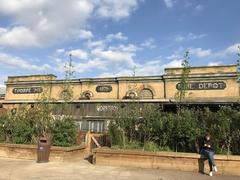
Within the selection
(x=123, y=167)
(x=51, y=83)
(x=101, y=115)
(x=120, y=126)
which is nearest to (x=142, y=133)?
(x=120, y=126)

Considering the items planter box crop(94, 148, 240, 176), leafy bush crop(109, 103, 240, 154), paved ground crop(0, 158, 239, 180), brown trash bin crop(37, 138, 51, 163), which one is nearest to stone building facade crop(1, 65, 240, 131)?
leafy bush crop(109, 103, 240, 154)

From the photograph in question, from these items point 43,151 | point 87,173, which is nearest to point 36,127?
point 43,151

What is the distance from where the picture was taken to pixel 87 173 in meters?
10.3

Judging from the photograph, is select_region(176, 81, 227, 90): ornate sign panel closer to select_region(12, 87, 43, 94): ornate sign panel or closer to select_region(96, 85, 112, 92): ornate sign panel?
select_region(96, 85, 112, 92): ornate sign panel

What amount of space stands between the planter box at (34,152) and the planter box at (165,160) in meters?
1.82

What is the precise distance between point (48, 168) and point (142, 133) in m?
4.66

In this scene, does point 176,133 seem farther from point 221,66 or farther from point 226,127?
point 221,66

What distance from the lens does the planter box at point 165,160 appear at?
10.5 m

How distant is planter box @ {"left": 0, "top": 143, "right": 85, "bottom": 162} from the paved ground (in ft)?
4.88

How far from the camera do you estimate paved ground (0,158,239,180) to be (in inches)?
378

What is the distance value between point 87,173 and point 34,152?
4842 mm

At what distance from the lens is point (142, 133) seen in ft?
43.9

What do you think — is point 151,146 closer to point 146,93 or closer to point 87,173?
point 87,173

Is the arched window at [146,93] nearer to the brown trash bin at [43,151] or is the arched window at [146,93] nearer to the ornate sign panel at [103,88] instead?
the ornate sign panel at [103,88]
